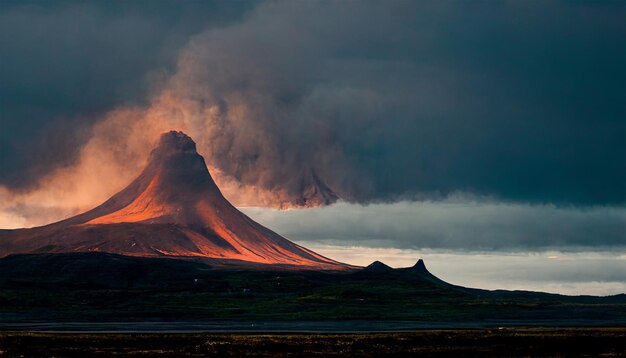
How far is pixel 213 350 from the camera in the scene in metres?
134

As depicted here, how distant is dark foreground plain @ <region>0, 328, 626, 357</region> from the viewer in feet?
428

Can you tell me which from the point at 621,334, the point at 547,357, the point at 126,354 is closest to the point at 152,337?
the point at 126,354

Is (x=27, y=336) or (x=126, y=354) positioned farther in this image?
(x=27, y=336)

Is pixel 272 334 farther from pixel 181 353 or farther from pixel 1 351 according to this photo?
pixel 1 351

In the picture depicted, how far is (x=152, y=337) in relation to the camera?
15412 centimetres

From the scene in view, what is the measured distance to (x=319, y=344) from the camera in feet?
465

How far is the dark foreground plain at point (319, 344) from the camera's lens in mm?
130500

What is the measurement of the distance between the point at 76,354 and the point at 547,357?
58.9 metres

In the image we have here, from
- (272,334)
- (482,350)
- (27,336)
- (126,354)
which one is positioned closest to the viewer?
(126,354)

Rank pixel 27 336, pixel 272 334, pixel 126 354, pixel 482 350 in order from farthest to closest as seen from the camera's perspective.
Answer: pixel 272 334 < pixel 27 336 < pixel 482 350 < pixel 126 354

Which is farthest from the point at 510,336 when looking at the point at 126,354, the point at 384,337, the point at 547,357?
the point at 126,354

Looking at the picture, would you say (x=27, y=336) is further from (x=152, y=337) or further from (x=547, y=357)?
(x=547, y=357)

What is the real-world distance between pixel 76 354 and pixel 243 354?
20823mm

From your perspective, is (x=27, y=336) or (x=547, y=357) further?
(x=27, y=336)
